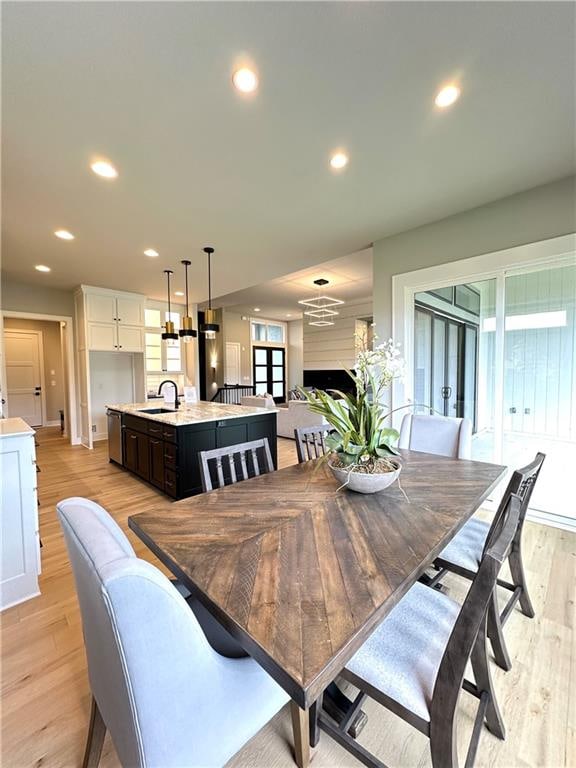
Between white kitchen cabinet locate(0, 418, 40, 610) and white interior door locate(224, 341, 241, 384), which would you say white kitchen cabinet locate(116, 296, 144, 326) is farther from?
white kitchen cabinet locate(0, 418, 40, 610)

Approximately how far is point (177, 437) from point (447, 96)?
327cm

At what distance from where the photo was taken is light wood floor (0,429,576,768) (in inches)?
45.5

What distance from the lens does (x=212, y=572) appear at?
974 millimetres

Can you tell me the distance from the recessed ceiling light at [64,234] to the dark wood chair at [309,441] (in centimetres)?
342

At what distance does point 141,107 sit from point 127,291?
4.78 metres

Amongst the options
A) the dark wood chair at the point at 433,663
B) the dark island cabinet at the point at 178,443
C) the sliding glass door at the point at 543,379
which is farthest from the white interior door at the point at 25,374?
the sliding glass door at the point at 543,379

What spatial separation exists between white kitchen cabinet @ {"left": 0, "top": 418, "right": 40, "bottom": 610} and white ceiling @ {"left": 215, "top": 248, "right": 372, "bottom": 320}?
4.39m

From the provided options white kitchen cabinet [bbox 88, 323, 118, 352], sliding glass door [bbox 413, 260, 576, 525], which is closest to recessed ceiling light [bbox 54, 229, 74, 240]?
white kitchen cabinet [bbox 88, 323, 118, 352]

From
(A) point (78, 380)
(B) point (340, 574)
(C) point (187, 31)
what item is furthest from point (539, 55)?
(A) point (78, 380)

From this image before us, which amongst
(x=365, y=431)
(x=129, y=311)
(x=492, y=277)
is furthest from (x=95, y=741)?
(x=129, y=311)

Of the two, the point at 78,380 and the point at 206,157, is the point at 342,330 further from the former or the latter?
the point at 206,157

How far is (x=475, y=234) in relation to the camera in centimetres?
313

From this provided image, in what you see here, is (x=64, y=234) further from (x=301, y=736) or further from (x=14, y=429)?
(x=301, y=736)

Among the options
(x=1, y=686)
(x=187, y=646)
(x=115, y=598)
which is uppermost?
(x=115, y=598)
